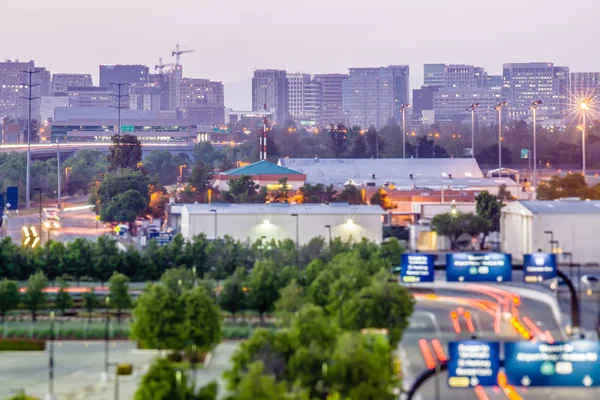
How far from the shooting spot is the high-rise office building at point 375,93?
6304 inches

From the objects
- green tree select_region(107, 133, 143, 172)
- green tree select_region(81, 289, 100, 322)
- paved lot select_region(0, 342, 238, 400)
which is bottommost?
paved lot select_region(0, 342, 238, 400)

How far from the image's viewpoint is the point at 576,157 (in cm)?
6625

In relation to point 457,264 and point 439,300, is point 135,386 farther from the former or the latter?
point 439,300

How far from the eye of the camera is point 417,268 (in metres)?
19.8

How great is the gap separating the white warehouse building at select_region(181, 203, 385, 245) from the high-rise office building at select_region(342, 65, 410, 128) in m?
126

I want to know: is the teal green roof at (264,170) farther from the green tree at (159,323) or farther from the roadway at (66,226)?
the green tree at (159,323)

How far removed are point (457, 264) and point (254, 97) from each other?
154272mm

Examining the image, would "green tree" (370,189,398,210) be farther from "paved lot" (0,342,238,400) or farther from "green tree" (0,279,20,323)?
"paved lot" (0,342,238,400)

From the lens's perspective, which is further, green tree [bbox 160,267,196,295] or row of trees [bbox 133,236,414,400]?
green tree [bbox 160,267,196,295]

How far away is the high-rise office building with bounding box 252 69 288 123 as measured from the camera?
16681 centimetres

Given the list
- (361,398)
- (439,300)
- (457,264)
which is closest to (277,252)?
(439,300)

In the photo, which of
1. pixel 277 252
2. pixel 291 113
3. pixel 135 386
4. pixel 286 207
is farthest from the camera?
pixel 291 113

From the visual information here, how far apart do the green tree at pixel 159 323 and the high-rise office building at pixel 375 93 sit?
141 meters

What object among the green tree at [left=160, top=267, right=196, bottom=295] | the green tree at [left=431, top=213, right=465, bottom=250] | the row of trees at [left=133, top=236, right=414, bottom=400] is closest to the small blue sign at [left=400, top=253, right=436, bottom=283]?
the row of trees at [left=133, top=236, right=414, bottom=400]
